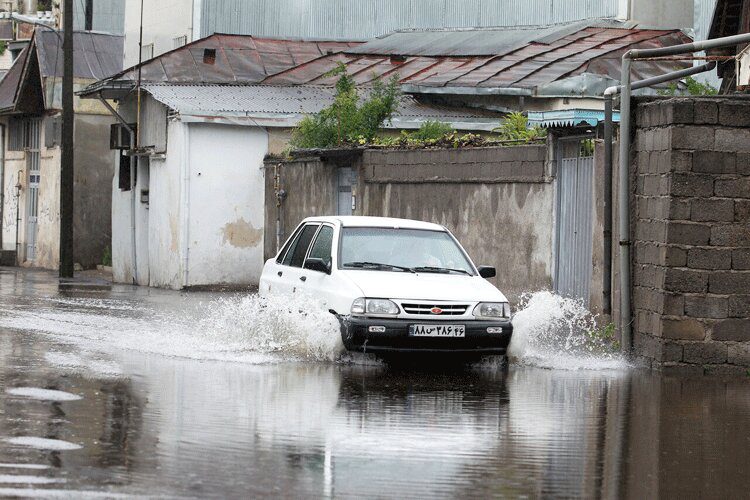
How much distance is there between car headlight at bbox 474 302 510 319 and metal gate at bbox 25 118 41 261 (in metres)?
31.8

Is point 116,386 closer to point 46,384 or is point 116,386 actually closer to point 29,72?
point 46,384

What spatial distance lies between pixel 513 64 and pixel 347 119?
14.0 feet

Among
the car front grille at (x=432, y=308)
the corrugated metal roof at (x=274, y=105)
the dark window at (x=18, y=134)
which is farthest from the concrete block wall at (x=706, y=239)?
the dark window at (x=18, y=134)

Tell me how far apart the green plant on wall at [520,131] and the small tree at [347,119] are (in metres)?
4.06

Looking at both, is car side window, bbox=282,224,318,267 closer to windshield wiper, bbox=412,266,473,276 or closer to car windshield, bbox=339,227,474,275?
car windshield, bbox=339,227,474,275

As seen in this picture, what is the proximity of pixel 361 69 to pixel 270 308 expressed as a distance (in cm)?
1895

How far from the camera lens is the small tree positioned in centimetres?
2791

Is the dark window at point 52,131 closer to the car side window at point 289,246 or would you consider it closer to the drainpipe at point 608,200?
the car side window at point 289,246

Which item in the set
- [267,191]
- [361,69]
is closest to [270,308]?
[267,191]

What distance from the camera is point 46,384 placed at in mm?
12242

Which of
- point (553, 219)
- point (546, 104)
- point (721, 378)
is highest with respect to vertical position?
point (546, 104)

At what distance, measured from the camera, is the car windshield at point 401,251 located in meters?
15.2

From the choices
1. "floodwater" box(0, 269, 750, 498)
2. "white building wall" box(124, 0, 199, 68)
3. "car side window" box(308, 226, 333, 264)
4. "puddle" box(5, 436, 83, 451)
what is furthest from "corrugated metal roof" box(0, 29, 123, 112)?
"puddle" box(5, 436, 83, 451)

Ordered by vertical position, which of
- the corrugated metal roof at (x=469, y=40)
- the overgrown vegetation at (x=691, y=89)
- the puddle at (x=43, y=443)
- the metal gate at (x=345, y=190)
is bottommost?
the puddle at (x=43, y=443)
